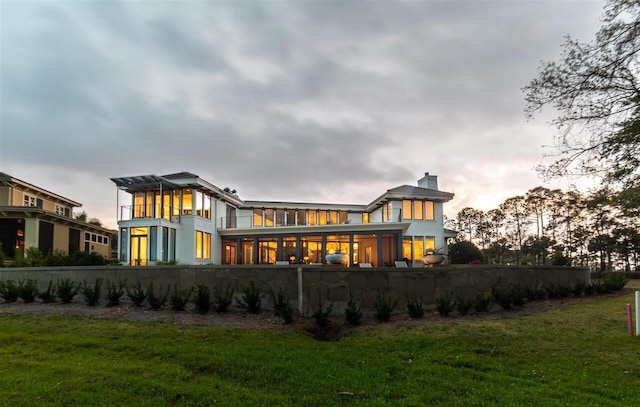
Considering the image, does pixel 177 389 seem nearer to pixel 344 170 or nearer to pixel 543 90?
pixel 543 90

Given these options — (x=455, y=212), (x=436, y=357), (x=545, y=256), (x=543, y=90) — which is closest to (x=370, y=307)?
(x=436, y=357)

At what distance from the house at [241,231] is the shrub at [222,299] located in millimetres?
13744

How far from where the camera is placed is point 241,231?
26672 mm

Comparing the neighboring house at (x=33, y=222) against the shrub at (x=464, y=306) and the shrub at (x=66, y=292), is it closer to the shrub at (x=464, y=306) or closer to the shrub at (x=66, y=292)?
the shrub at (x=66, y=292)

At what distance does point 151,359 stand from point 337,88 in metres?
11.8

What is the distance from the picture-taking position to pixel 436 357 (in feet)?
19.7

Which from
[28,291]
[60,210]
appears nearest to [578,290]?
[28,291]

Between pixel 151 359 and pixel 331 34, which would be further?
pixel 331 34

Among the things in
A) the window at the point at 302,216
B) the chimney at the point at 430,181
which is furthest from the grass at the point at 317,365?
the window at the point at 302,216

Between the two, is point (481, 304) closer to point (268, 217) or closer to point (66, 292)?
point (66, 292)

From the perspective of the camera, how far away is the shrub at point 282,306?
27.5 feet

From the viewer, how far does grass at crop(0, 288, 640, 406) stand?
4.40 metres

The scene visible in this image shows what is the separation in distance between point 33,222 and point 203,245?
9.42 metres

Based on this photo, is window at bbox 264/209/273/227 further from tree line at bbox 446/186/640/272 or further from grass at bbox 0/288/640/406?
grass at bbox 0/288/640/406
